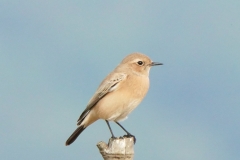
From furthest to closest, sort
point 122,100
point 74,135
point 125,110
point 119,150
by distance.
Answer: point 74,135
point 125,110
point 122,100
point 119,150

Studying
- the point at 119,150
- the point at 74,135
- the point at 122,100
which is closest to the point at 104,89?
the point at 122,100

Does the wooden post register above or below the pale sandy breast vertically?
below

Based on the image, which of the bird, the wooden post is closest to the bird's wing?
the bird

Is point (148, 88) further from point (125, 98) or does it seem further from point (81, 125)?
point (81, 125)

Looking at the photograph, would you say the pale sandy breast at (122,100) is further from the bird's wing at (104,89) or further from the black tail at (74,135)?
the black tail at (74,135)

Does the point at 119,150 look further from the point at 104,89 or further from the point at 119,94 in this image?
the point at 104,89

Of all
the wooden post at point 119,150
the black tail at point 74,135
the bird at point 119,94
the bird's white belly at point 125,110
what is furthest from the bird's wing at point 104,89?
the wooden post at point 119,150

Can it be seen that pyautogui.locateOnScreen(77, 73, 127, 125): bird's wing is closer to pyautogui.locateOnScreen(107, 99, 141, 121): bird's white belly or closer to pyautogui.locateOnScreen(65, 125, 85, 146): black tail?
pyautogui.locateOnScreen(65, 125, 85, 146): black tail
